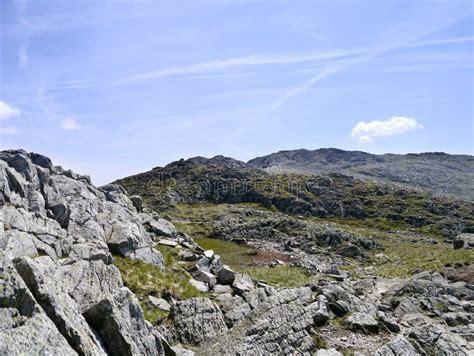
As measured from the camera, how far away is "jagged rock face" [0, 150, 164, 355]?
11195 millimetres

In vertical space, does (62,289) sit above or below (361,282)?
above

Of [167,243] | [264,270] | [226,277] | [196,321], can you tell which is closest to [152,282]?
[226,277]

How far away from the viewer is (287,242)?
85875 millimetres

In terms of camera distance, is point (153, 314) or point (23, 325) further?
point (153, 314)

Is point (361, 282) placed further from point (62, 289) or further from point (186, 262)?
point (62, 289)

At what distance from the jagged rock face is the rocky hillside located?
117 meters

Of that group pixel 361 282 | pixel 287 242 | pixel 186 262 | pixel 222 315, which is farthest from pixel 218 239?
pixel 222 315

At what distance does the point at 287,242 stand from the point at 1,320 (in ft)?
256

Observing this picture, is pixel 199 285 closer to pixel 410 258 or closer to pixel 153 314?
pixel 153 314

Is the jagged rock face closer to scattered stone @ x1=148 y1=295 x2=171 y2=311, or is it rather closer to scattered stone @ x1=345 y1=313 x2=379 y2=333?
scattered stone @ x1=148 y1=295 x2=171 y2=311

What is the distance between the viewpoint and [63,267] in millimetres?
18406

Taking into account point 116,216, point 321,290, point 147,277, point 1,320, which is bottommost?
point 321,290

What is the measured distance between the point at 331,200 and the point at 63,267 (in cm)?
15739

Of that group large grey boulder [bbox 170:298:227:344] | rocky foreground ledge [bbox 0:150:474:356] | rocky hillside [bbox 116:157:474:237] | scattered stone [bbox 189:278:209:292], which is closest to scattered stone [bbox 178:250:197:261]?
rocky foreground ledge [bbox 0:150:474:356]
